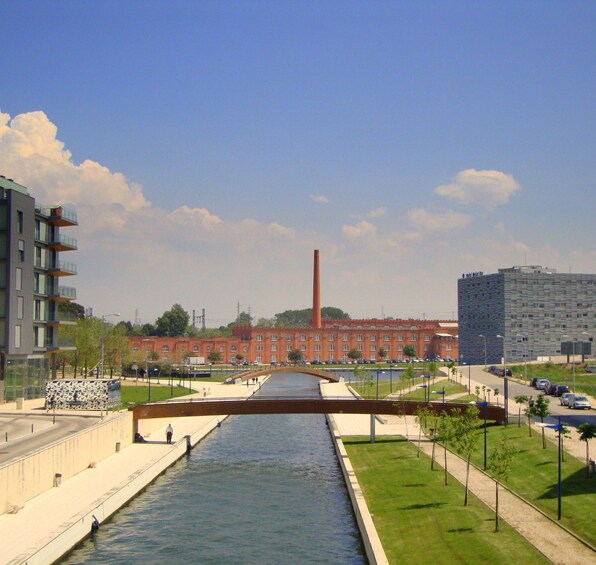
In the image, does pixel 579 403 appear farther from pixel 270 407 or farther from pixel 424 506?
pixel 424 506

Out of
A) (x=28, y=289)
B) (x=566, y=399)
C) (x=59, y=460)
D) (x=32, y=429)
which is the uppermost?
(x=28, y=289)

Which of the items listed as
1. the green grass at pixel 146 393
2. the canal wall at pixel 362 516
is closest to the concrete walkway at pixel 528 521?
the canal wall at pixel 362 516

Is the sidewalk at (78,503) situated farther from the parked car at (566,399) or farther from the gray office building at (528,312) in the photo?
the gray office building at (528,312)

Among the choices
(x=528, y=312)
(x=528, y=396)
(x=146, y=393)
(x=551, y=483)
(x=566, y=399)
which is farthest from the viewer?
(x=528, y=312)

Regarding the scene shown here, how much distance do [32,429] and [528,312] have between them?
13213 cm

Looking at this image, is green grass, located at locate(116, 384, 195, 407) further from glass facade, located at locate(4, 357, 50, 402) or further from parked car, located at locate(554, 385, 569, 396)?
parked car, located at locate(554, 385, 569, 396)

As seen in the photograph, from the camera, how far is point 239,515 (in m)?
48.8

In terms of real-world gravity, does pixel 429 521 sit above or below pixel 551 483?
below

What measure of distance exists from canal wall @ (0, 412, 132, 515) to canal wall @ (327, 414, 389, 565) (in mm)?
19409

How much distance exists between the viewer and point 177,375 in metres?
169

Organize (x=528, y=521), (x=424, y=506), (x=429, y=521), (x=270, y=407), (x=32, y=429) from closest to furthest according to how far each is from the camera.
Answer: (x=528, y=521) < (x=429, y=521) < (x=424, y=506) < (x=32, y=429) < (x=270, y=407)

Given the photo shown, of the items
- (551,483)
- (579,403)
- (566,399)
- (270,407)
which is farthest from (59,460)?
(566,399)

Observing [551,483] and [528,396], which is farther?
[528,396]

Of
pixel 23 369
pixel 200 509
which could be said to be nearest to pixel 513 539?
pixel 200 509
